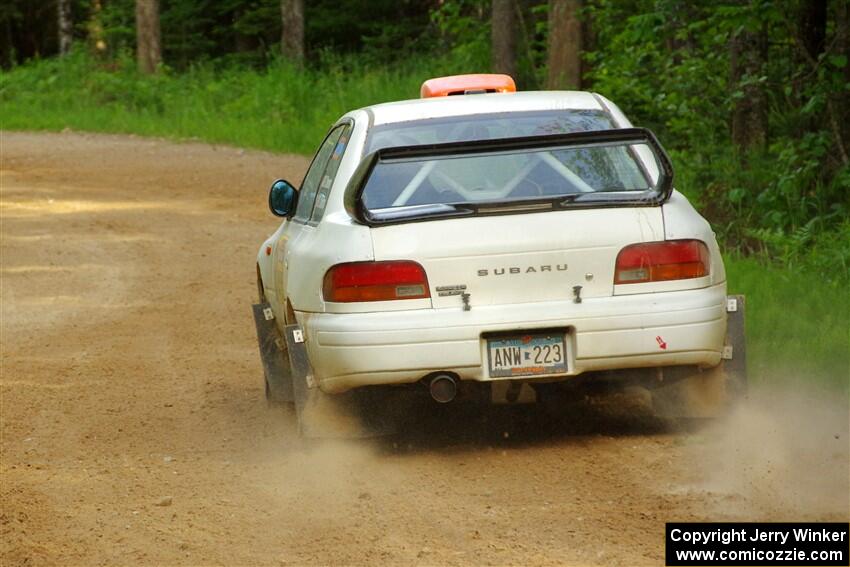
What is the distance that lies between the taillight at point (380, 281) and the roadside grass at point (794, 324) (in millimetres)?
2340

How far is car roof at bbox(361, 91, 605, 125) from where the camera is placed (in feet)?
24.5

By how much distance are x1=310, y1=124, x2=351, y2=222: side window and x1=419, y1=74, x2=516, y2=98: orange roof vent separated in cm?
348

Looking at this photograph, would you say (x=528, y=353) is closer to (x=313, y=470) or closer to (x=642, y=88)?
(x=313, y=470)

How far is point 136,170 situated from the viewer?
22.1m

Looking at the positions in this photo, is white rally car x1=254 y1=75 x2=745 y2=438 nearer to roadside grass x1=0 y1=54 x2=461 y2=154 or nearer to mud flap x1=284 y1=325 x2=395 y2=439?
mud flap x1=284 y1=325 x2=395 y2=439

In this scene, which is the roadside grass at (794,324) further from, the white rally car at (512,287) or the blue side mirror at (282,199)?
the blue side mirror at (282,199)

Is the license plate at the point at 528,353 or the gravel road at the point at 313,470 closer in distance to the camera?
the gravel road at the point at 313,470

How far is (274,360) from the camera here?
7.95 meters

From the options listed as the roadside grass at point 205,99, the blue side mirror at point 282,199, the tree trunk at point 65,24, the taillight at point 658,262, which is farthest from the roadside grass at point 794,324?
the tree trunk at point 65,24

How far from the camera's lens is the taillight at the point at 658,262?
6.39m

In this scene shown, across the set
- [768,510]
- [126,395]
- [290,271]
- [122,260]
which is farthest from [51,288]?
[768,510]

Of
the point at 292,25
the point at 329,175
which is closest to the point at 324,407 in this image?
the point at 329,175

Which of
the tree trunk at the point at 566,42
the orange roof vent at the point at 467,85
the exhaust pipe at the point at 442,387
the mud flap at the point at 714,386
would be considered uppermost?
the orange roof vent at the point at 467,85

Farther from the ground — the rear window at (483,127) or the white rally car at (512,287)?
the rear window at (483,127)
